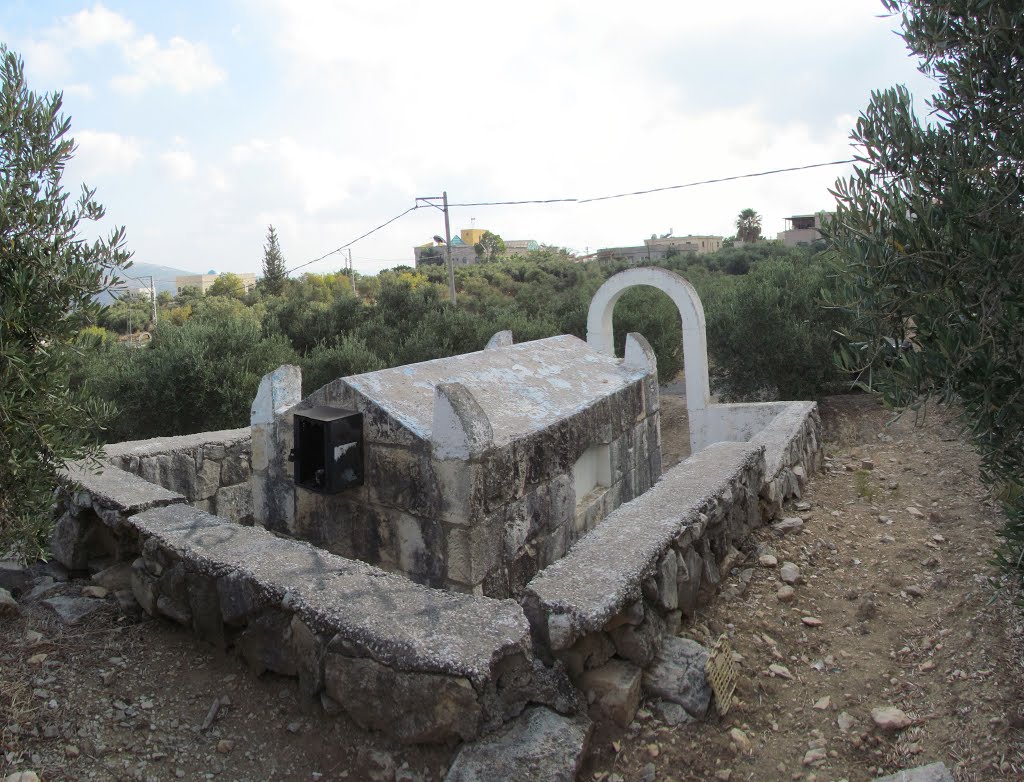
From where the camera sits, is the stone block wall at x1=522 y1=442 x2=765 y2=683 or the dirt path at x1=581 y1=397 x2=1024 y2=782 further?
the stone block wall at x1=522 y1=442 x2=765 y2=683

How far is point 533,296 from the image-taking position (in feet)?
96.5

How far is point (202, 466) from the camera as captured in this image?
20.6ft

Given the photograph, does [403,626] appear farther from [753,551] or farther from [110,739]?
[753,551]

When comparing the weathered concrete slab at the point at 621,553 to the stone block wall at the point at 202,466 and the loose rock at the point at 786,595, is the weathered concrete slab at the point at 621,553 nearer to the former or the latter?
the loose rock at the point at 786,595

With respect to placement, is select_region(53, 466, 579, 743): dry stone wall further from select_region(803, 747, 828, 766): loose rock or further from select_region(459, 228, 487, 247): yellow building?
select_region(459, 228, 487, 247): yellow building

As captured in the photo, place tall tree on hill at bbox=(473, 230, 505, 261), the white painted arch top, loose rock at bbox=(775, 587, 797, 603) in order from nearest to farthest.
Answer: loose rock at bbox=(775, 587, 797, 603)
the white painted arch top
tall tree on hill at bbox=(473, 230, 505, 261)

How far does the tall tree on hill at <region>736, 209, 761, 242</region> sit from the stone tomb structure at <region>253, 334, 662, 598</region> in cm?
5760

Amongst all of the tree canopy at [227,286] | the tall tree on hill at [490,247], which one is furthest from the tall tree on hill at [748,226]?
the tree canopy at [227,286]

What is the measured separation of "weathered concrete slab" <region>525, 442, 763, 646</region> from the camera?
285 centimetres

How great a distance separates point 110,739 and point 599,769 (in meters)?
1.83

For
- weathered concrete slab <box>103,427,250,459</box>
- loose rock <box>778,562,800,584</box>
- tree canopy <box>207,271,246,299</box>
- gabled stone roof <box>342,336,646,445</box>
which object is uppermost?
tree canopy <box>207,271,246,299</box>

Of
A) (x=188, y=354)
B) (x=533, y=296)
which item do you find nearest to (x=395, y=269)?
(x=533, y=296)

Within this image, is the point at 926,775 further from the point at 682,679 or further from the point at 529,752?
the point at 529,752

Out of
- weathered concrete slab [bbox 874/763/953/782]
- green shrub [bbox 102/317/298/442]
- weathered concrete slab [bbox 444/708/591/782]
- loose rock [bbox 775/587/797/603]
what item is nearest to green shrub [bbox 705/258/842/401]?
green shrub [bbox 102/317/298/442]
